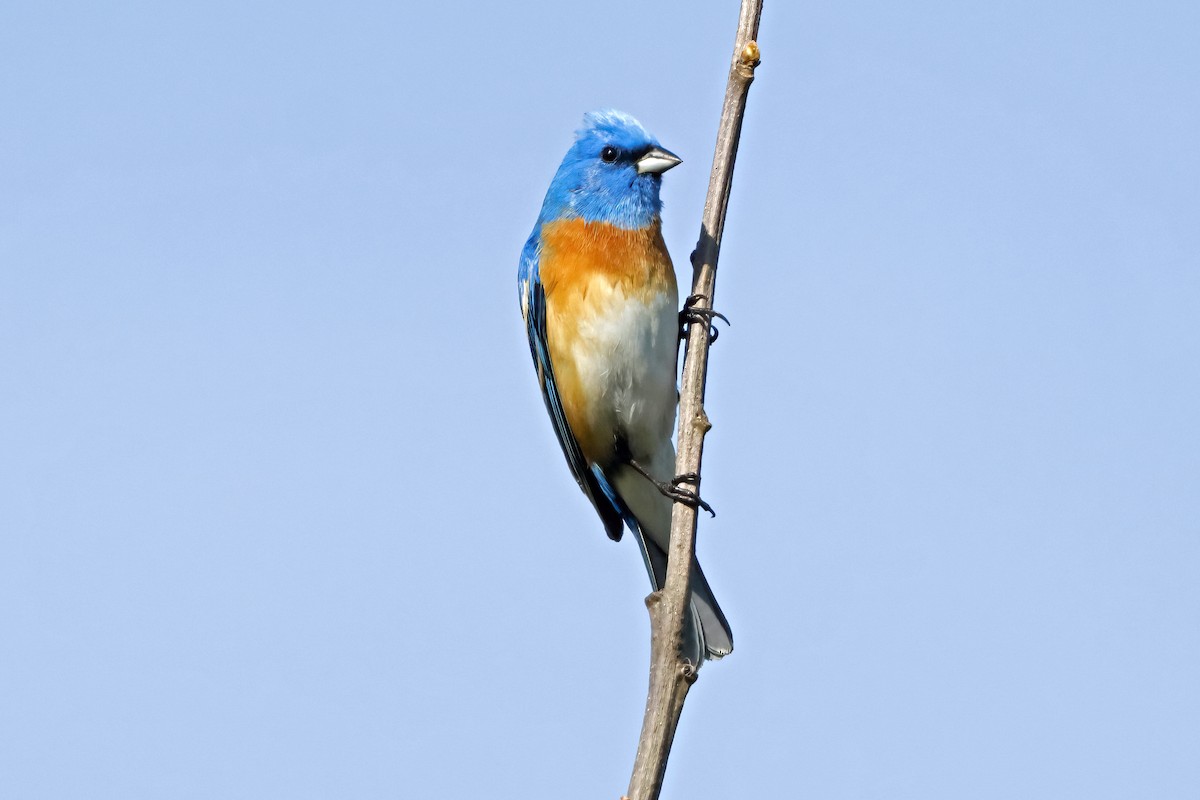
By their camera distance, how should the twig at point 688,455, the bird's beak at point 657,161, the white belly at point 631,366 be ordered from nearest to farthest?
the twig at point 688,455 < the white belly at point 631,366 < the bird's beak at point 657,161

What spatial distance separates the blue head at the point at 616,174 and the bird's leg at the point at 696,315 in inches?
27.1

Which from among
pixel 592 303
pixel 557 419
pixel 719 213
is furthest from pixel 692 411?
pixel 557 419

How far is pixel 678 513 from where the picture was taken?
5402 millimetres

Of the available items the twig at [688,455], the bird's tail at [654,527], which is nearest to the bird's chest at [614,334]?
the bird's tail at [654,527]

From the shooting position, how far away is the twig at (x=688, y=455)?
463cm

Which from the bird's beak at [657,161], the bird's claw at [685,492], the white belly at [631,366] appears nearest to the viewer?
the bird's claw at [685,492]

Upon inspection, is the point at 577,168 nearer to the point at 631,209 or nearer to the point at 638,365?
the point at 631,209

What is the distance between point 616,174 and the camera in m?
8.02

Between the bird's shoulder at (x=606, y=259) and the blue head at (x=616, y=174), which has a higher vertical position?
the blue head at (x=616, y=174)

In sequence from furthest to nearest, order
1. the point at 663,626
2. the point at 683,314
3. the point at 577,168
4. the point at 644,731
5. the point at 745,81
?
1. the point at 577,168
2. the point at 683,314
3. the point at 745,81
4. the point at 663,626
5. the point at 644,731

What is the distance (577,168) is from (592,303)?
954 millimetres

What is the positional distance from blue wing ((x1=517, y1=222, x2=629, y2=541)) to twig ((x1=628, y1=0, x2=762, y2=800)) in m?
1.83

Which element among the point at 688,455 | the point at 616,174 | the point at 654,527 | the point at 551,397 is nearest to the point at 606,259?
the point at 616,174

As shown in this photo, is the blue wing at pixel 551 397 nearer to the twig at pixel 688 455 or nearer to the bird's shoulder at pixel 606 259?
the bird's shoulder at pixel 606 259
